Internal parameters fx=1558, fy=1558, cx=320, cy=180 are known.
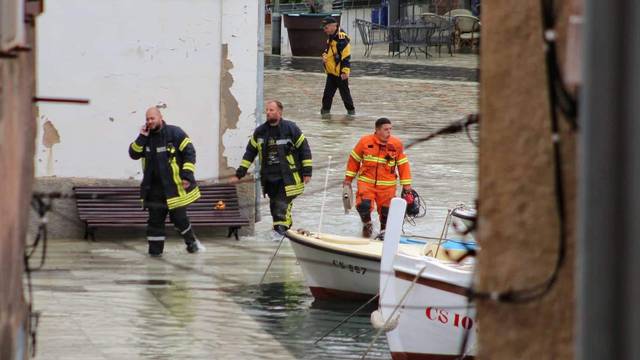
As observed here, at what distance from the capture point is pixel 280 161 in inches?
731

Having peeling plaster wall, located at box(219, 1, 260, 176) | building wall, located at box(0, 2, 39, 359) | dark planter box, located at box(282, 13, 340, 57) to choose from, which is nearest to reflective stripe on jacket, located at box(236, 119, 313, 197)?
peeling plaster wall, located at box(219, 1, 260, 176)

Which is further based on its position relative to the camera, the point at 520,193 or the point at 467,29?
the point at 467,29

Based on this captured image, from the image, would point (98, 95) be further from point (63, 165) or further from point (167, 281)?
point (167, 281)

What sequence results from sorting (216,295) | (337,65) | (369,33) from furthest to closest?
1. (369,33)
2. (337,65)
3. (216,295)

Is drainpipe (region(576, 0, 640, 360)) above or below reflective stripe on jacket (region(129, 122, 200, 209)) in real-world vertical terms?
above

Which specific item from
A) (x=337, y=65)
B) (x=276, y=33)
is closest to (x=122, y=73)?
(x=337, y=65)

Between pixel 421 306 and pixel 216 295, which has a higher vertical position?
pixel 421 306

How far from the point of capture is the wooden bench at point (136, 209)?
60.2 feet

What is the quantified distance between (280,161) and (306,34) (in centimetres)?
2116

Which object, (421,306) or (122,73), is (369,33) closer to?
(122,73)

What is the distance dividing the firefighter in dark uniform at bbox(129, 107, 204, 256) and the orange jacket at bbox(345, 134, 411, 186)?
6.45 ft

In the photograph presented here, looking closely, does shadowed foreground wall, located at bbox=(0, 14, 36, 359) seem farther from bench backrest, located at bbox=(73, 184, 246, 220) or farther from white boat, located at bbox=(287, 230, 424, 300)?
bench backrest, located at bbox=(73, 184, 246, 220)

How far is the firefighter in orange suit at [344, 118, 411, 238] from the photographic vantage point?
18172 mm

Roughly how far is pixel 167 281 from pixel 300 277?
155cm
